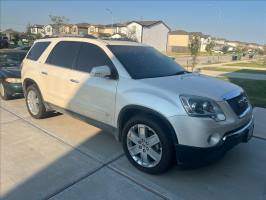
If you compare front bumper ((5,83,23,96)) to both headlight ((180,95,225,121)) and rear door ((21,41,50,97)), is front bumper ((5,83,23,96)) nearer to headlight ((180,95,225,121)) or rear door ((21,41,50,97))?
rear door ((21,41,50,97))

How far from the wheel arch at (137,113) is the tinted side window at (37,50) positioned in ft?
9.20

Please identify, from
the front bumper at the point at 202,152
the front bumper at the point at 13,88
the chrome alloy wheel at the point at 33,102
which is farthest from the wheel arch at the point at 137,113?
the front bumper at the point at 13,88

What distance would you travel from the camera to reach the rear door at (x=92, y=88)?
414 cm

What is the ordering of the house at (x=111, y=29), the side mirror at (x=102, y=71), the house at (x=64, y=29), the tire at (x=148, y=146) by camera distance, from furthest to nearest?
1. the house at (x=111, y=29)
2. the house at (x=64, y=29)
3. the side mirror at (x=102, y=71)
4. the tire at (x=148, y=146)

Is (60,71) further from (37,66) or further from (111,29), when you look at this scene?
(111,29)

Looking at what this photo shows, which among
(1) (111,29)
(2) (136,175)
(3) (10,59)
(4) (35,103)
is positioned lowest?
(2) (136,175)

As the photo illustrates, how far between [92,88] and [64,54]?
48.7 inches

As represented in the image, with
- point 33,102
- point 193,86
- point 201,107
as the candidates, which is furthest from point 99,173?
point 33,102

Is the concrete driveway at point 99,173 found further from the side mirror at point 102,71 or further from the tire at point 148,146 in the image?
the side mirror at point 102,71

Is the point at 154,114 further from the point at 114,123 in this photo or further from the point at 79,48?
the point at 79,48

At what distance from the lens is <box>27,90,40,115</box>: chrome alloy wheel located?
6.02 metres

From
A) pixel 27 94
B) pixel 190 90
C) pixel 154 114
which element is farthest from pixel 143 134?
pixel 27 94

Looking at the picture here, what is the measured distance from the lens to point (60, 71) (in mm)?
5055

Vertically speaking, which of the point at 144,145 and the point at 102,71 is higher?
the point at 102,71
